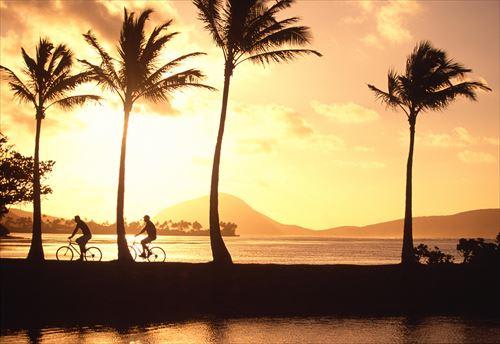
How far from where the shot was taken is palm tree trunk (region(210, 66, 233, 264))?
27.6 m

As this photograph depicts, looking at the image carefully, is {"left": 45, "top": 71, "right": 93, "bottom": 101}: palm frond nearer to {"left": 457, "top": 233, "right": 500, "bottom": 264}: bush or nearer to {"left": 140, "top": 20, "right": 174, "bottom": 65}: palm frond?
{"left": 140, "top": 20, "right": 174, "bottom": 65}: palm frond

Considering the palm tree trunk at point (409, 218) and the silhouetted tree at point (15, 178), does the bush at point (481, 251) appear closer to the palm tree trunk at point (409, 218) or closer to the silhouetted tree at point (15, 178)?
the palm tree trunk at point (409, 218)

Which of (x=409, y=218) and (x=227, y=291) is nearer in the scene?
(x=227, y=291)

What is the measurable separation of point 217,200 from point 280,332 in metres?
12.1

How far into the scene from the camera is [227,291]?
24.2 meters

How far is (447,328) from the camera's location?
18453 millimetres

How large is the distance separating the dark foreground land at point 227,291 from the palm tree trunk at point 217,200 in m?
1.37

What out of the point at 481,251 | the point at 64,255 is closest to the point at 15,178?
the point at 64,255

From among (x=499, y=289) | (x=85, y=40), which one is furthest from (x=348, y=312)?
(x=85, y=40)

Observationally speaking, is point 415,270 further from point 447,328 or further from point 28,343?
point 28,343

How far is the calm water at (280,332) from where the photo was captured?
15641mm

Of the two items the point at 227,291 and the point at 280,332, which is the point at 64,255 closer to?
the point at 227,291

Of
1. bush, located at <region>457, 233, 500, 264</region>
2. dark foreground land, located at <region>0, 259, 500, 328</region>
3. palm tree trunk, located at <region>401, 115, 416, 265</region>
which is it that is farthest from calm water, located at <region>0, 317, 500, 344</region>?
palm tree trunk, located at <region>401, 115, 416, 265</region>

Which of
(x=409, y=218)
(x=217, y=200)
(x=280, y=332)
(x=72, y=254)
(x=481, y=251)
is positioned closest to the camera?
(x=280, y=332)
